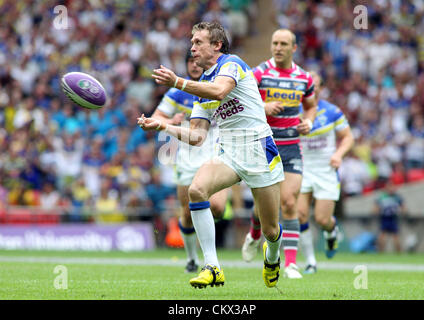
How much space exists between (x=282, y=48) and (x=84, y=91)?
10.4ft

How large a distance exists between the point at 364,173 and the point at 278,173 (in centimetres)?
1283

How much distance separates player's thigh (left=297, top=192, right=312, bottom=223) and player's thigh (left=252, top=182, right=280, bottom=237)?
12.6 feet

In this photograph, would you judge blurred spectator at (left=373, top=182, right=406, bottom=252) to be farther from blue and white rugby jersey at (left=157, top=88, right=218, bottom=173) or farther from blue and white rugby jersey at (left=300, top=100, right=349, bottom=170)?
blue and white rugby jersey at (left=157, top=88, right=218, bottom=173)

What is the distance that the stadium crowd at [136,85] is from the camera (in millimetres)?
19922

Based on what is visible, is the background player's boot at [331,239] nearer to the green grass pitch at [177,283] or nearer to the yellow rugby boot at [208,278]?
the green grass pitch at [177,283]

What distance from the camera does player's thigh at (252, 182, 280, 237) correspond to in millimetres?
7641

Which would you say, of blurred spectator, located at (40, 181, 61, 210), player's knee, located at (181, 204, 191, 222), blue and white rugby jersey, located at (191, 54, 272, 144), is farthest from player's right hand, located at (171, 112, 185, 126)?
blurred spectator, located at (40, 181, 61, 210)

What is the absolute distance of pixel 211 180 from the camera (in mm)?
7496

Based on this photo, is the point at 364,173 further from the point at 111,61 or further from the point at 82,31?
the point at 82,31

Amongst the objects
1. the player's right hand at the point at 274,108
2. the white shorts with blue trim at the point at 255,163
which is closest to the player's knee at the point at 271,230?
the white shorts with blue trim at the point at 255,163

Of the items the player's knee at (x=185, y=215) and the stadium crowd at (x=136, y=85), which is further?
the stadium crowd at (x=136, y=85)

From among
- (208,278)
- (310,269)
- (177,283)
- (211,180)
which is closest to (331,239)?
(310,269)

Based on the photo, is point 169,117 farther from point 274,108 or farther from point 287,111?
point 274,108
